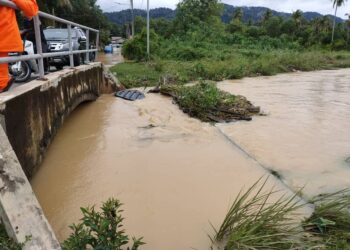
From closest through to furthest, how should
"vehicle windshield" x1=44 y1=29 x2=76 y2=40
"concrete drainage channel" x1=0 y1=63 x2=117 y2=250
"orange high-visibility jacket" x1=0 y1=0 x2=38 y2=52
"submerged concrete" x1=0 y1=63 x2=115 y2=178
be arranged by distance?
"concrete drainage channel" x1=0 y1=63 x2=117 y2=250 → "submerged concrete" x1=0 y1=63 x2=115 y2=178 → "orange high-visibility jacket" x1=0 y1=0 x2=38 y2=52 → "vehicle windshield" x1=44 y1=29 x2=76 y2=40

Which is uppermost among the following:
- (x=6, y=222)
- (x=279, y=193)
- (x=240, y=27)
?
(x=240, y=27)

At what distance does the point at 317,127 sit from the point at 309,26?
159 feet

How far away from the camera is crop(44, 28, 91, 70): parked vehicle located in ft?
30.7

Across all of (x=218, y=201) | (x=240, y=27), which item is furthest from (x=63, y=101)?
(x=240, y=27)

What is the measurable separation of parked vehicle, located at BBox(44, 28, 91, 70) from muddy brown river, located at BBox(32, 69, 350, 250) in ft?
4.14

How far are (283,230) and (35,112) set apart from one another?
312 centimetres

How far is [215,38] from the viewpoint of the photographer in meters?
39.4

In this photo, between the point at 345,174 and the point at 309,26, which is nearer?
the point at 345,174

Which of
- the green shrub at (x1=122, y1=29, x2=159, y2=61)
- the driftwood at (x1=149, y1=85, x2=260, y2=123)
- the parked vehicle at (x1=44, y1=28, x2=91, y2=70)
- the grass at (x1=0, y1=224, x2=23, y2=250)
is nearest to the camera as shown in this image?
the grass at (x1=0, y1=224, x2=23, y2=250)

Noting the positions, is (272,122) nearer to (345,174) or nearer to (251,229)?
(345,174)

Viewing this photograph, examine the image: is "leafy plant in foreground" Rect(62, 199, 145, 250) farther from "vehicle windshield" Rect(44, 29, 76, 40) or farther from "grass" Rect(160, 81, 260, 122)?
"vehicle windshield" Rect(44, 29, 76, 40)

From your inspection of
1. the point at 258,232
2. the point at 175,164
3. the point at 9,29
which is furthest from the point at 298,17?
the point at 258,232

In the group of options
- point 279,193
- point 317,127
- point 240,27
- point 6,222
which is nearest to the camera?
point 6,222

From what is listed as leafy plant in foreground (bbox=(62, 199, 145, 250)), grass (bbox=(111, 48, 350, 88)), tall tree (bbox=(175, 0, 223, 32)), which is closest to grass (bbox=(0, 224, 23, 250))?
leafy plant in foreground (bbox=(62, 199, 145, 250))
